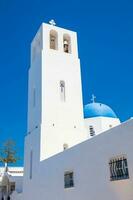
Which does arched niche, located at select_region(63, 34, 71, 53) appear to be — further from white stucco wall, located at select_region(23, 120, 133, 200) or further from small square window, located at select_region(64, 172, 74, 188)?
small square window, located at select_region(64, 172, 74, 188)

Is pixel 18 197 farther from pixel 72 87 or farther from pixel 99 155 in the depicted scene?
pixel 99 155

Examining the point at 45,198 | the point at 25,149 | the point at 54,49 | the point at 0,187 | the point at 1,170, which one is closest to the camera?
the point at 45,198

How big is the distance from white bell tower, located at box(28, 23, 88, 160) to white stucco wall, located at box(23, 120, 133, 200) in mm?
2147

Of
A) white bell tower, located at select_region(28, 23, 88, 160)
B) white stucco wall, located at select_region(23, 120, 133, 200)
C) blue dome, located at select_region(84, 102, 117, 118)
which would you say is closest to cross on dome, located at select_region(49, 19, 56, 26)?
white bell tower, located at select_region(28, 23, 88, 160)

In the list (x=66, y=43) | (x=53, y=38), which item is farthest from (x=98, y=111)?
(x=53, y=38)

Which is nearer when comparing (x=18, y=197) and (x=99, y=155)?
(x=99, y=155)

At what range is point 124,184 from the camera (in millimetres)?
9023

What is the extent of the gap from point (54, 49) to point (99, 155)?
39.1 ft

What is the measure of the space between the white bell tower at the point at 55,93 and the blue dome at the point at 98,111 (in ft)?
13.6

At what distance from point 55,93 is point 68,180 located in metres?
6.77

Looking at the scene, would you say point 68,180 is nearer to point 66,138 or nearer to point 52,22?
point 66,138

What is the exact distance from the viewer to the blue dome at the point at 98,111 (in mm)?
22203

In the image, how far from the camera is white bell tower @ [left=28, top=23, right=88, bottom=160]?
16.5 metres

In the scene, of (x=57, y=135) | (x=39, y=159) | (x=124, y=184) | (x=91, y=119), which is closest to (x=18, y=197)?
(x=39, y=159)
